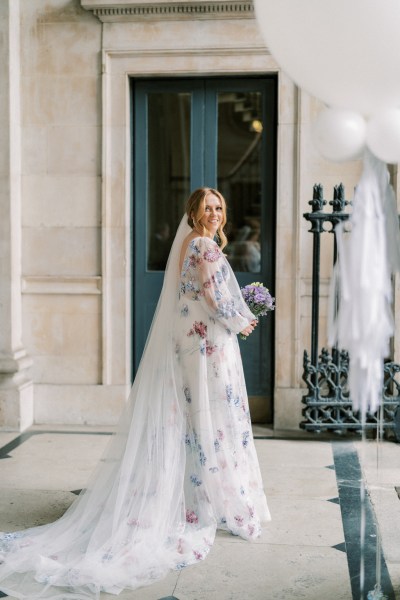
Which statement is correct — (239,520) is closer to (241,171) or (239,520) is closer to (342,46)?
(342,46)

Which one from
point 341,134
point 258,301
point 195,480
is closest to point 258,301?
point 258,301

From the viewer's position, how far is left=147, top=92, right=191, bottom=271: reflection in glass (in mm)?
6734

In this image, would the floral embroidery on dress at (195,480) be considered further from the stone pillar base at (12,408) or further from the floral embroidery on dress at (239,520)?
the stone pillar base at (12,408)

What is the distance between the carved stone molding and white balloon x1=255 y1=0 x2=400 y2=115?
3585 millimetres

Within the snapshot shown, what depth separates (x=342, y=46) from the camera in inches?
105

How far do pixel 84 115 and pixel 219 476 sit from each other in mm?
3596

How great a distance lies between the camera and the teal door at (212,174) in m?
6.64

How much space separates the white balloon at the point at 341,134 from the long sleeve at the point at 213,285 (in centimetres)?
133

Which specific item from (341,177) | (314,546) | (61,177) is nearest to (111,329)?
(61,177)

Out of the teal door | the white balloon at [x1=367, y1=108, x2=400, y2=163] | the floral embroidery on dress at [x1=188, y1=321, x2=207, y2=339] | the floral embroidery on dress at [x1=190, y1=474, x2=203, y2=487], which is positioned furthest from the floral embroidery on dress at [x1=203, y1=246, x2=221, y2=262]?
the teal door

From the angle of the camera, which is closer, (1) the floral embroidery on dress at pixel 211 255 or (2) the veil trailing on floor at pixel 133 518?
(2) the veil trailing on floor at pixel 133 518
